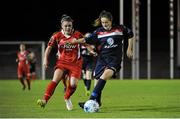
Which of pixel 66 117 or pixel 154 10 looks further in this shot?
pixel 154 10

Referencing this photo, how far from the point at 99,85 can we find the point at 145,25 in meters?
33.1

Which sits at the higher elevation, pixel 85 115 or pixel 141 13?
pixel 141 13

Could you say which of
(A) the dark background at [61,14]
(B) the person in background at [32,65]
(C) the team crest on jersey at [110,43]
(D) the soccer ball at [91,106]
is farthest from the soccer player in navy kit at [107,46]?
(A) the dark background at [61,14]

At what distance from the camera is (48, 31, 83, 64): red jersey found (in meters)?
13.4

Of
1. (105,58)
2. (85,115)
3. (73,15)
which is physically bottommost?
(85,115)

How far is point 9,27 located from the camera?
45.2m

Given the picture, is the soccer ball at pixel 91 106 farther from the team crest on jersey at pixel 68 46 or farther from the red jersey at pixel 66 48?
the team crest on jersey at pixel 68 46

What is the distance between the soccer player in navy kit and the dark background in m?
31.1

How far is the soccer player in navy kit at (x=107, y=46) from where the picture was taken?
498 inches

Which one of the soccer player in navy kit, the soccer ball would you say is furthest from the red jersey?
the soccer ball

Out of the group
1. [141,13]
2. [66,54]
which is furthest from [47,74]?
[66,54]

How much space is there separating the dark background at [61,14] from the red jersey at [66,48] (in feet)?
100

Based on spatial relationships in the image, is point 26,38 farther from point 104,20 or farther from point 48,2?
point 104,20

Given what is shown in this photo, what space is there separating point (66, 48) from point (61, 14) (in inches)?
1266
